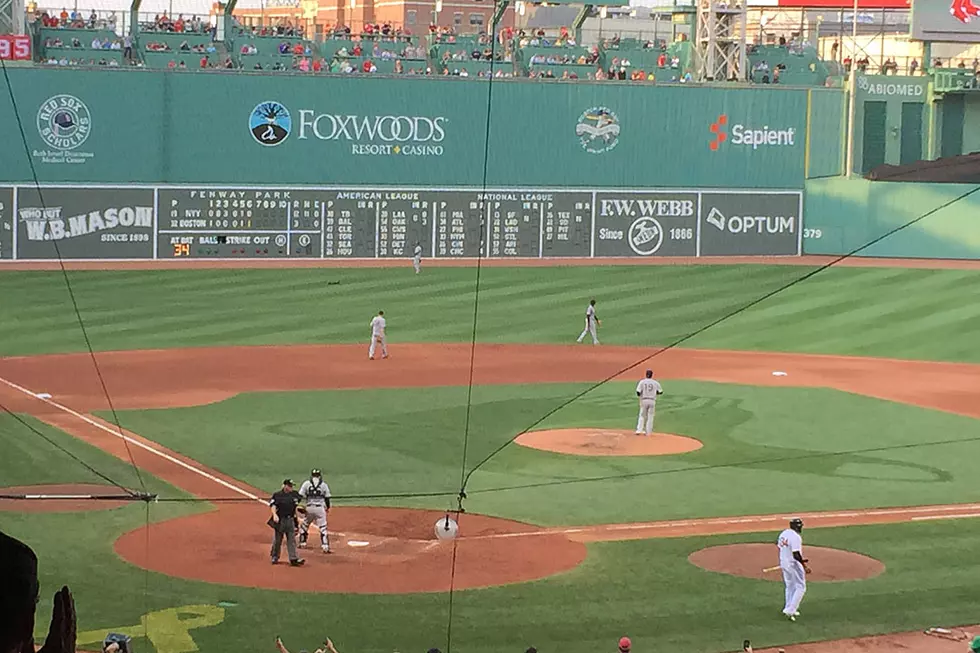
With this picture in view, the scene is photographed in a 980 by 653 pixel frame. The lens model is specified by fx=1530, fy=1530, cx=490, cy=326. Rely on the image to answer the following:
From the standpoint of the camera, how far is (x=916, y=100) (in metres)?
48.5

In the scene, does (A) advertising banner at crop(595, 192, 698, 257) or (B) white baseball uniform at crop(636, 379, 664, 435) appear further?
(A) advertising banner at crop(595, 192, 698, 257)

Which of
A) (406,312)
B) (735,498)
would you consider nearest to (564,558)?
(735,498)

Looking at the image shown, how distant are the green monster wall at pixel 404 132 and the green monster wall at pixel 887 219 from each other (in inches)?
39.7

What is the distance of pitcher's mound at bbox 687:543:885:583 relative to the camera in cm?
1447

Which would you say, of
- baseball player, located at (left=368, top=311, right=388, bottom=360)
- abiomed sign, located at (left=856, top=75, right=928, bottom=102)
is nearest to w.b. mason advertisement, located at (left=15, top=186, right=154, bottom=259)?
baseball player, located at (left=368, top=311, right=388, bottom=360)

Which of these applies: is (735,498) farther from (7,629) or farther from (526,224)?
(526,224)

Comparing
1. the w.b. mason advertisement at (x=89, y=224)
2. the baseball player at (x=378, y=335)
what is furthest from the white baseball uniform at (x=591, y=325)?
the w.b. mason advertisement at (x=89, y=224)

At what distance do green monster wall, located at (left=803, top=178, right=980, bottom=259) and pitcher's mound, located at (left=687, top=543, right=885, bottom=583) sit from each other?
102 feet

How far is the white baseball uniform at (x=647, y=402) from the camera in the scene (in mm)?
20938

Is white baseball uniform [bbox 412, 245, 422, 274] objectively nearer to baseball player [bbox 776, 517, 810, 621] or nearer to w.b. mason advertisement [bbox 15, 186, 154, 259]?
w.b. mason advertisement [bbox 15, 186, 154, 259]

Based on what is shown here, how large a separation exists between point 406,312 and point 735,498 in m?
17.9

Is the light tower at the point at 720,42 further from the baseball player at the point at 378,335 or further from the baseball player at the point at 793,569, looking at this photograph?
the baseball player at the point at 793,569

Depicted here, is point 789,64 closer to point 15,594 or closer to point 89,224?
point 89,224

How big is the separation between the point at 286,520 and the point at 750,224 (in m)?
33.5
